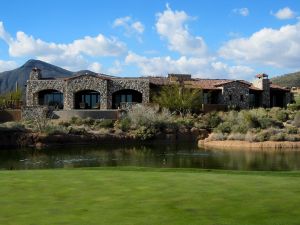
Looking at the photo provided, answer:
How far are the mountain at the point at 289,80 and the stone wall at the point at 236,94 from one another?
143 ft

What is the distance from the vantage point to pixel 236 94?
6538 cm

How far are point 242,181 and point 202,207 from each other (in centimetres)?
329

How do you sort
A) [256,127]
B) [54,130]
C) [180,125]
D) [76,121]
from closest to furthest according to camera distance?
[54,130] → [256,127] → [180,125] → [76,121]

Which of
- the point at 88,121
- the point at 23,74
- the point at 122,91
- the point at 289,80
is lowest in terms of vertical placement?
the point at 88,121

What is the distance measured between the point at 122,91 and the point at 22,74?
9029 centimetres

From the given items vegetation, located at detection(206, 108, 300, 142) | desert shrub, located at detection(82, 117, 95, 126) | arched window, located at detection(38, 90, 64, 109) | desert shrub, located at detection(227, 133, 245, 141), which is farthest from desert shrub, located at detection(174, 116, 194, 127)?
arched window, located at detection(38, 90, 64, 109)

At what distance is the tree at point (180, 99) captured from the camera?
59.9 metres

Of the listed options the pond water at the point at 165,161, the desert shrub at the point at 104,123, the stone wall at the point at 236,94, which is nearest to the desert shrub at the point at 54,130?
the desert shrub at the point at 104,123

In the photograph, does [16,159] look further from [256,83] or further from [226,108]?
[256,83]

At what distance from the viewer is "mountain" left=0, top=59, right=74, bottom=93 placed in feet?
465

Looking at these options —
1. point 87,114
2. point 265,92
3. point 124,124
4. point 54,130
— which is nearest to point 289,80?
point 265,92

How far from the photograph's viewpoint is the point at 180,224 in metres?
7.35

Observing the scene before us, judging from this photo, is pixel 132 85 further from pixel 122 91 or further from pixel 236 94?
pixel 236 94

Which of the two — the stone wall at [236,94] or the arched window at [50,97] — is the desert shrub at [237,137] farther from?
the arched window at [50,97]
